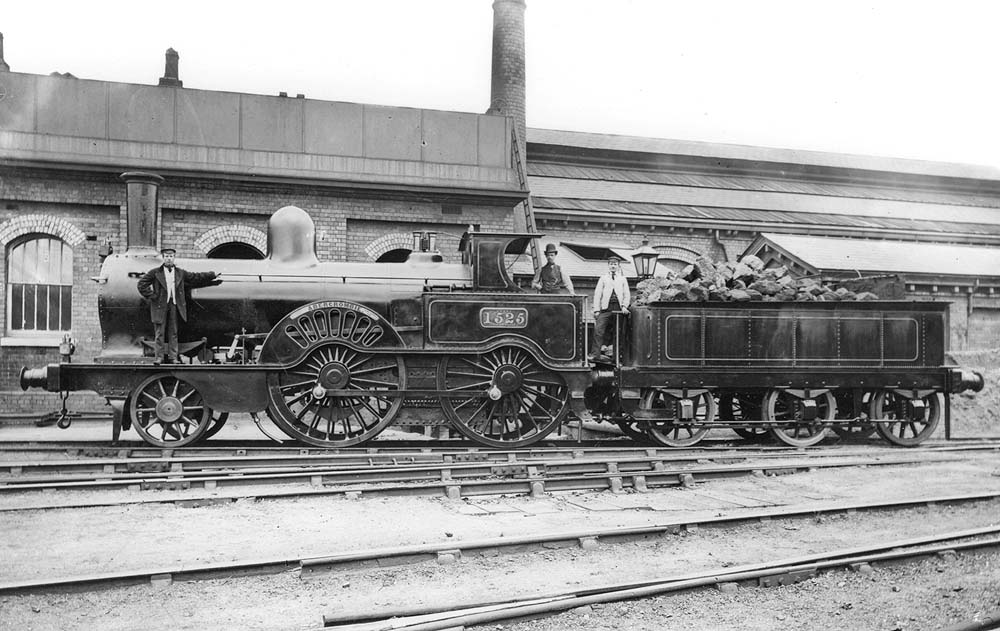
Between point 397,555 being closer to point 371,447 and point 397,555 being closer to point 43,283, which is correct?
point 371,447

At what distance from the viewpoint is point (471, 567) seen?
485 centimetres

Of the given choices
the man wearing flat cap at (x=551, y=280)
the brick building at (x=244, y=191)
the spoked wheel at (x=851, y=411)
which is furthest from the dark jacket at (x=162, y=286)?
the spoked wheel at (x=851, y=411)

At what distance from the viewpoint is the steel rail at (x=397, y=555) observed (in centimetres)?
432

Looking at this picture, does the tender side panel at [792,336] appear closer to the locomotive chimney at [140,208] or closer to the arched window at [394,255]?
the locomotive chimney at [140,208]

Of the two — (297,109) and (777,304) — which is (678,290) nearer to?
(777,304)

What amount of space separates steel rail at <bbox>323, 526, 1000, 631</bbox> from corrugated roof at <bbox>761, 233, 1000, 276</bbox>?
45.7 ft

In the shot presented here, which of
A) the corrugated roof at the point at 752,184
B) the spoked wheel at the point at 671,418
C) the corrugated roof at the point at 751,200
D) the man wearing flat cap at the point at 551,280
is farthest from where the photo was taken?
the corrugated roof at the point at 752,184

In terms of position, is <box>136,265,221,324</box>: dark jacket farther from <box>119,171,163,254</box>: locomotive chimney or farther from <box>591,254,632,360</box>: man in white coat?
<box>591,254,632,360</box>: man in white coat

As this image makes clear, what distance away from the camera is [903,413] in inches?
435

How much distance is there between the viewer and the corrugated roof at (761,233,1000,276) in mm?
19000

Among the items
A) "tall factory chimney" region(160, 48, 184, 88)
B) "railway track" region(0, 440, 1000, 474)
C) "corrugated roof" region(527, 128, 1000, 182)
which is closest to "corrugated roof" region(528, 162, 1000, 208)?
"corrugated roof" region(527, 128, 1000, 182)

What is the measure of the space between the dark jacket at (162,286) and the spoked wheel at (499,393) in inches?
116

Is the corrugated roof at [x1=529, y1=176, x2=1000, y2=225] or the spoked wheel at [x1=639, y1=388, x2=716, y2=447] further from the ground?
the corrugated roof at [x1=529, y1=176, x2=1000, y2=225]

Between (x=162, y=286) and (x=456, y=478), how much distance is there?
13.7 feet
